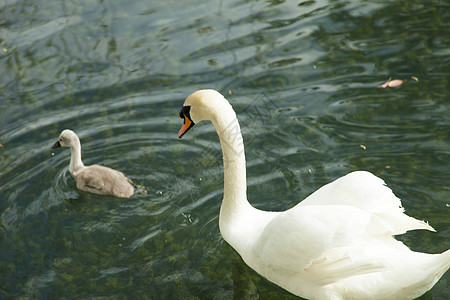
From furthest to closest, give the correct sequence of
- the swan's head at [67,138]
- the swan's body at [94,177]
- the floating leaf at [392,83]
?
the floating leaf at [392,83] → the swan's head at [67,138] → the swan's body at [94,177]

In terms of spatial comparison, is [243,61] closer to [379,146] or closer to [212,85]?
[212,85]

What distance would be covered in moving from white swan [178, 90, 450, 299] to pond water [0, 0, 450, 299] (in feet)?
1.79

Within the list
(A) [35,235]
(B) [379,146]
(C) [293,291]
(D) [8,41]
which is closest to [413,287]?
(C) [293,291]

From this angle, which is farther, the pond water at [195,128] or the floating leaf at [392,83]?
the floating leaf at [392,83]

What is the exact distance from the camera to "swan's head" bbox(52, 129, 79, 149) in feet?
18.0

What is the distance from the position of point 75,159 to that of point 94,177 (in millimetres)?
357

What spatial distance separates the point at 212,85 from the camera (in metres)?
6.77

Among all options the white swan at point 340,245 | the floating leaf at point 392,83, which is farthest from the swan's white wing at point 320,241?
the floating leaf at point 392,83

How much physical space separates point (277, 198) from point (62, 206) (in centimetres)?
194

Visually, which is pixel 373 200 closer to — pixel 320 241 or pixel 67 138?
pixel 320 241

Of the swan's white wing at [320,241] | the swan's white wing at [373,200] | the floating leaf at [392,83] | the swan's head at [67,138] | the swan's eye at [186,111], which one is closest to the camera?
the swan's white wing at [320,241]

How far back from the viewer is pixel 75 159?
18.3 ft

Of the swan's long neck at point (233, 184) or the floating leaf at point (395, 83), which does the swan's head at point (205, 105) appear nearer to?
the swan's long neck at point (233, 184)

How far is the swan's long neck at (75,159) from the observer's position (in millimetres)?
5512
